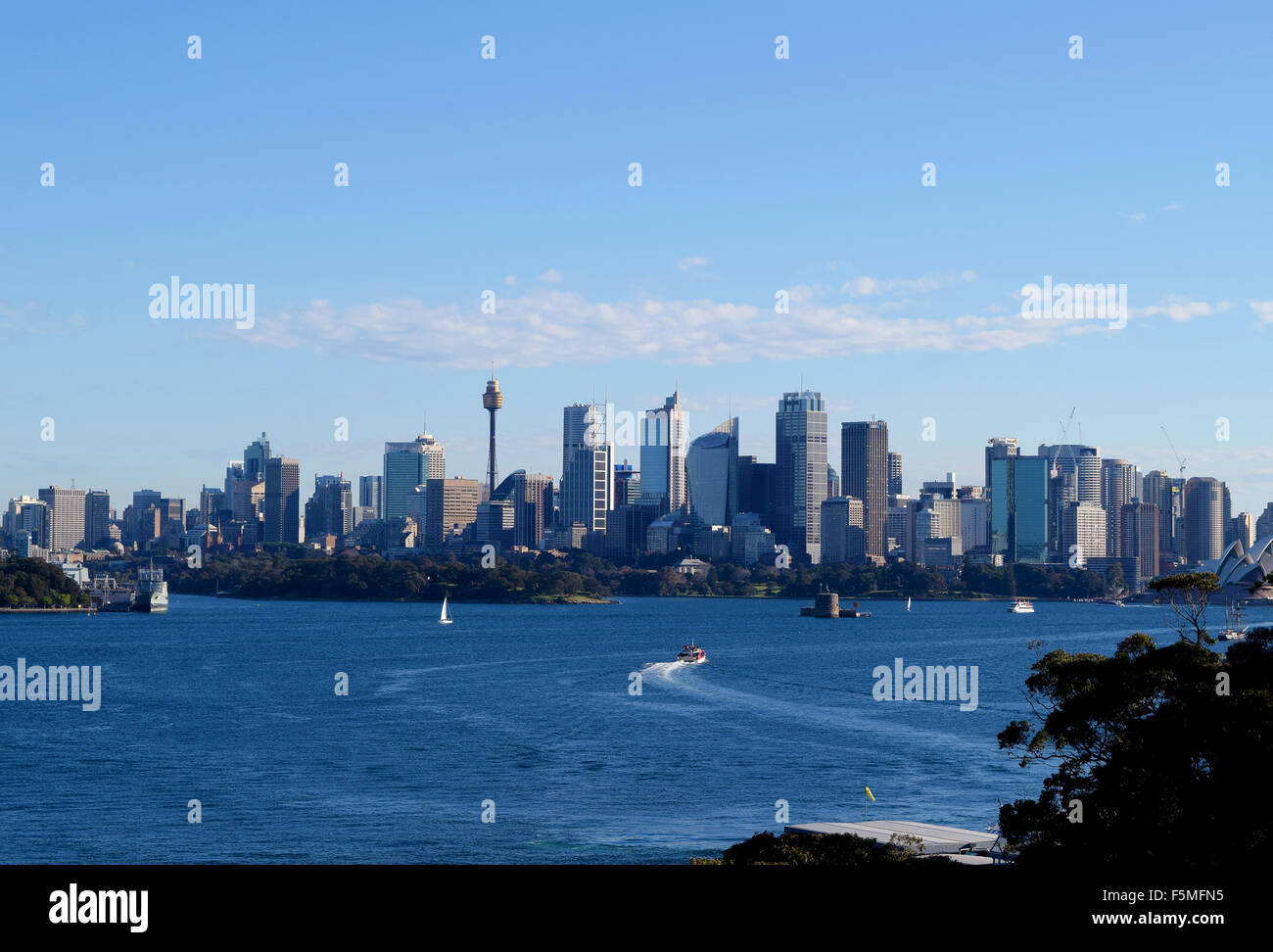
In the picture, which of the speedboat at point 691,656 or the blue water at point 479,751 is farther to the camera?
the speedboat at point 691,656

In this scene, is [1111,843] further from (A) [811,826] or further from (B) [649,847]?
(B) [649,847]

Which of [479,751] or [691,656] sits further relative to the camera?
[691,656]

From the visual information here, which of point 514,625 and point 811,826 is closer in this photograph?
point 811,826

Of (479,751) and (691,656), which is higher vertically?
(479,751)

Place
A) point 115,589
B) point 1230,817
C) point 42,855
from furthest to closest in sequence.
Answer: point 115,589, point 42,855, point 1230,817

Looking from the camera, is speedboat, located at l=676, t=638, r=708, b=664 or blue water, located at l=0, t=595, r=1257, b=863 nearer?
blue water, located at l=0, t=595, r=1257, b=863
